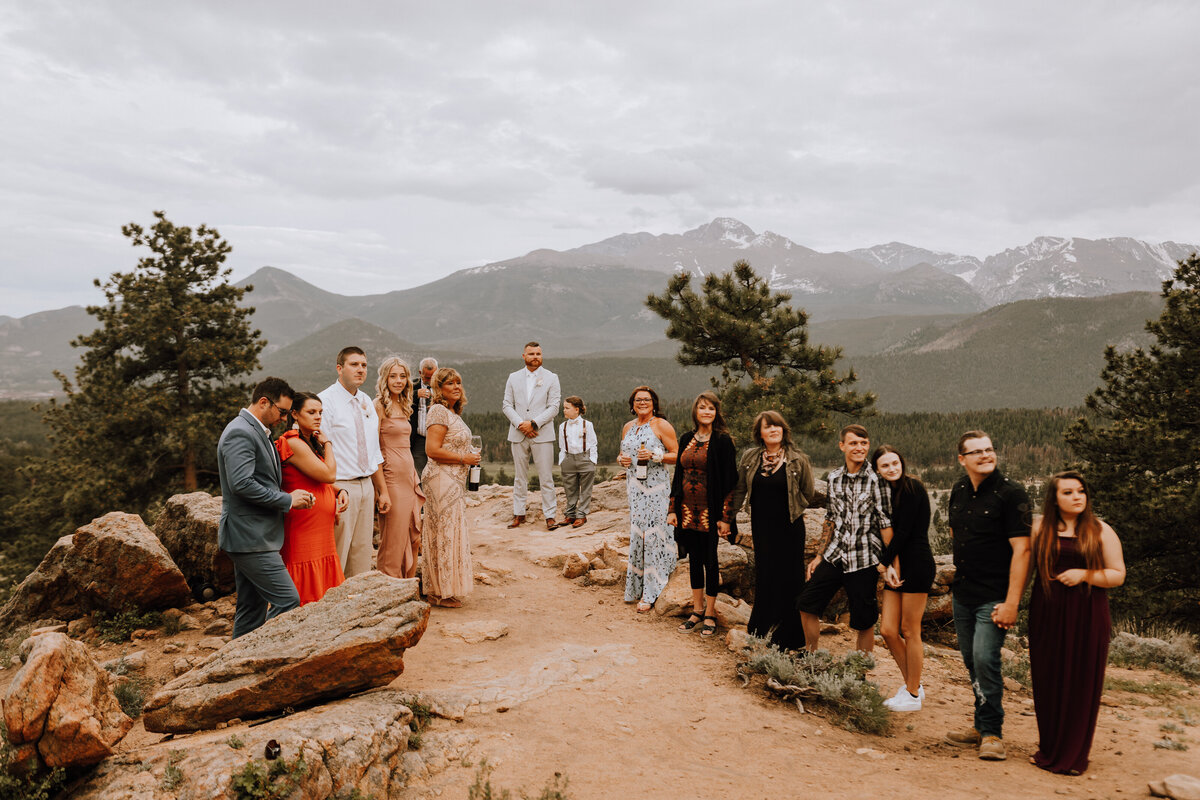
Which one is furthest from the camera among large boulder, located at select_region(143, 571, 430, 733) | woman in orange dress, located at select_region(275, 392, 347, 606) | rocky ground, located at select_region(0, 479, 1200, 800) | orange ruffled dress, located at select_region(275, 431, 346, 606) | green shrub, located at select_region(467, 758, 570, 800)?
orange ruffled dress, located at select_region(275, 431, 346, 606)

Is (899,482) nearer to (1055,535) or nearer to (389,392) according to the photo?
(1055,535)

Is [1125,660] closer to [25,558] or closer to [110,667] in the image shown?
[110,667]

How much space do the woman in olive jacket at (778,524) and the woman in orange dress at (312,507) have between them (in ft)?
11.5

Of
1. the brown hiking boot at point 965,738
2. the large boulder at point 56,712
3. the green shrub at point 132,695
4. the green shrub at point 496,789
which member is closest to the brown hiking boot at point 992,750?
the brown hiking boot at point 965,738

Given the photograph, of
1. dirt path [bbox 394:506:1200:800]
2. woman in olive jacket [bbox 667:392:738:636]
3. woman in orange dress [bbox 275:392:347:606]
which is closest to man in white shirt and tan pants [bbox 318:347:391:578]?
woman in orange dress [bbox 275:392:347:606]

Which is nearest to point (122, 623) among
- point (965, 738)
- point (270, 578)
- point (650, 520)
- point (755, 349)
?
point (270, 578)

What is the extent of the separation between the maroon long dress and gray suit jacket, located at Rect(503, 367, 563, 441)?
6818 millimetres

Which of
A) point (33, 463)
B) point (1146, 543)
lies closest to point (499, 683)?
point (1146, 543)

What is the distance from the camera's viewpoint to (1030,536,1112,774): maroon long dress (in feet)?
14.0

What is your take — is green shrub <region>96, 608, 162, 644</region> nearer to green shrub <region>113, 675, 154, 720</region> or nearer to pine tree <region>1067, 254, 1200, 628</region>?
green shrub <region>113, 675, 154, 720</region>

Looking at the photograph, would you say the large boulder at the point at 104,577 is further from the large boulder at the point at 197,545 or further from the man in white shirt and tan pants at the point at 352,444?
the man in white shirt and tan pants at the point at 352,444

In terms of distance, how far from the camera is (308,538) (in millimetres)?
5281

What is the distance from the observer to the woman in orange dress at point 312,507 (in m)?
5.05

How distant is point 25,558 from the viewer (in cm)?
2262
